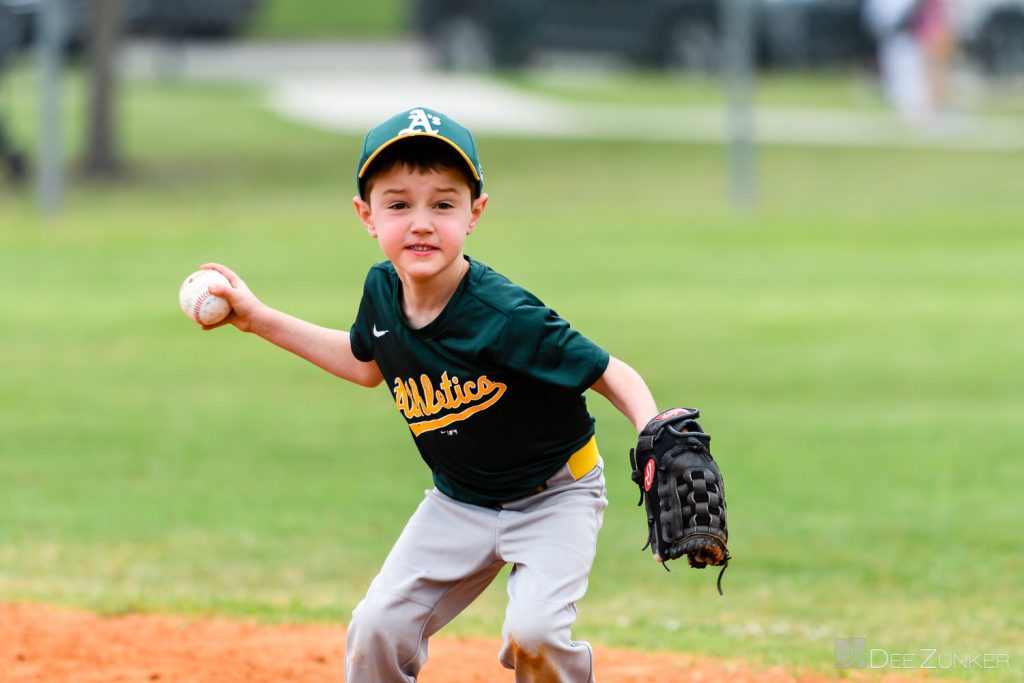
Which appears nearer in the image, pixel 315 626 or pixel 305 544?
pixel 315 626

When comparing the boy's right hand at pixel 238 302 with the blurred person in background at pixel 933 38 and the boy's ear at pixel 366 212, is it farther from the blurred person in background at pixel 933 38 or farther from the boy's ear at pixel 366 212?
the blurred person in background at pixel 933 38

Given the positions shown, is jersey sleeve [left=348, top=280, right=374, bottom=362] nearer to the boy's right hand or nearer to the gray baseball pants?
the boy's right hand

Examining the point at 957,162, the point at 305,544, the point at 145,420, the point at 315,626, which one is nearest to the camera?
the point at 315,626

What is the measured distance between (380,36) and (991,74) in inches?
582

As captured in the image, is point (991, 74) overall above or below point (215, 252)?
above

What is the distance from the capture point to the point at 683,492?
3744 mm

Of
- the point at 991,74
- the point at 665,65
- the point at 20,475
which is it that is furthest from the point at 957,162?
the point at 20,475

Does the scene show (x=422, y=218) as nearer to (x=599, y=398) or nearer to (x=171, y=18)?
(x=599, y=398)

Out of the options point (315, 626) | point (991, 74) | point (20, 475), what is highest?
point (991, 74)

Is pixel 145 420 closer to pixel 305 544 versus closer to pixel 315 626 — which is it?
pixel 305 544

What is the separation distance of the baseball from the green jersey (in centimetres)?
38

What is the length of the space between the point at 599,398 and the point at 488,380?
667 centimetres

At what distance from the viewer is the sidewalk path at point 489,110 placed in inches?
854

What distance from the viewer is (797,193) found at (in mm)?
18875
